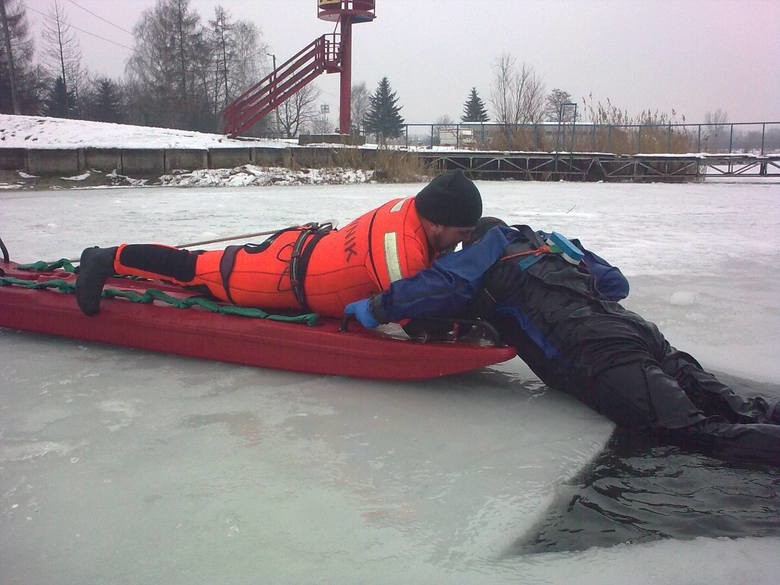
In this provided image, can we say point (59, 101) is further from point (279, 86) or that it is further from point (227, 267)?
point (227, 267)

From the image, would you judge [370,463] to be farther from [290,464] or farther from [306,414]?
[306,414]

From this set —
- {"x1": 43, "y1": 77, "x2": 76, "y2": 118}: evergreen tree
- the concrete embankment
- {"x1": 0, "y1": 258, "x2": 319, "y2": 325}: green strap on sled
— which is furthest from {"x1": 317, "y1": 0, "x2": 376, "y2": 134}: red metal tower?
{"x1": 43, "y1": 77, "x2": 76, "y2": 118}: evergreen tree

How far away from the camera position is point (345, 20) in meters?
17.8

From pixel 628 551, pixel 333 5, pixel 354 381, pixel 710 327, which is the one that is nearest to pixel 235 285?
pixel 354 381

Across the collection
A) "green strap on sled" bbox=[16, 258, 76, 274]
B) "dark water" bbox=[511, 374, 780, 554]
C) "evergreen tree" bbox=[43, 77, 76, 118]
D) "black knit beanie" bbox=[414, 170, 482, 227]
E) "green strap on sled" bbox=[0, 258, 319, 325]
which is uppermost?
"evergreen tree" bbox=[43, 77, 76, 118]

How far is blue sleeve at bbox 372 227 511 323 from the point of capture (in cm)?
197

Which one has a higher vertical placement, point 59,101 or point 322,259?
point 59,101

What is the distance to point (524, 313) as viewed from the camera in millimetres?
2020

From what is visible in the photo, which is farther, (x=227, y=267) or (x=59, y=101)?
(x=59, y=101)

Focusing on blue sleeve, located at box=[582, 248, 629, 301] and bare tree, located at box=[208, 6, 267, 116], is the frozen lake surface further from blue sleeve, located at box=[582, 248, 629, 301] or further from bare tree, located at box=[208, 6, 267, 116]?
bare tree, located at box=[208, 6, 267, 116]

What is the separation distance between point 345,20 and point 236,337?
57.3 ft

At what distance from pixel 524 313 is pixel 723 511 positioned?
2.63ft

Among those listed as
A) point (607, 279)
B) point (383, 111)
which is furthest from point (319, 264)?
point (383, 111)

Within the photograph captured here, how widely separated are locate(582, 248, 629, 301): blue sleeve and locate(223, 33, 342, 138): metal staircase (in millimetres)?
14741
